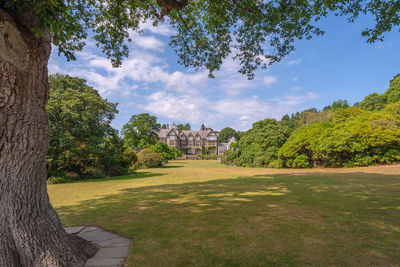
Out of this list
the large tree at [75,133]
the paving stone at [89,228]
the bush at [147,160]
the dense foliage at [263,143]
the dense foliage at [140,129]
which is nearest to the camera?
the paving stone at [89,228]

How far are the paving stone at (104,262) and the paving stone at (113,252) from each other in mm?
94

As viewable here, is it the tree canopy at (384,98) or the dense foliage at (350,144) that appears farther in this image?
the tree canopy at (384,98)

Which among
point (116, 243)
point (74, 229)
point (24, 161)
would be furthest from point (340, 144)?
point (24, 161)

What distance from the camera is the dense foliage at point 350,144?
14.5 meters

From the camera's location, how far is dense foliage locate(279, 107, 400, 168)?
14.5 m

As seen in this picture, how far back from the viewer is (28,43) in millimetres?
2432

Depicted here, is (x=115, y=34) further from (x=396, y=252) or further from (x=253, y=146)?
(x=253, y=146)

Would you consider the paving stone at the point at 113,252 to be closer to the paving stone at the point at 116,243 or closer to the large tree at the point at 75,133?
the paving stone at the point at 116,243

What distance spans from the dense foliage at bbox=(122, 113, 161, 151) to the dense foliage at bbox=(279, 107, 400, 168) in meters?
27.4

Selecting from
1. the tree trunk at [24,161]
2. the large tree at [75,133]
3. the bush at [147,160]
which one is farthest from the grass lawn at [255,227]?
the bush at [147,160]

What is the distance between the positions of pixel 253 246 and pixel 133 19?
807 cm

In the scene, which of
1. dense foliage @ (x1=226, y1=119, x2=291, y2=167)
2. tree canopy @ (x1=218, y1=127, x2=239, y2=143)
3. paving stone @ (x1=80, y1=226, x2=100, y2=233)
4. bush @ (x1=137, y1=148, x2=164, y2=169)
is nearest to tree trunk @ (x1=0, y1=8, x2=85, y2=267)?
paving stone @ (x1=80, y1=226, x2=100, y2=233)

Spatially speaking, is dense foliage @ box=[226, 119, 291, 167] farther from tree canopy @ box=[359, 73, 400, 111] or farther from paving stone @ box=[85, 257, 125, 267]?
tree canopy @ box=[359, 73, 400, 111]

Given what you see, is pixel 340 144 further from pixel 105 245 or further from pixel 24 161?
pixel 24 161
